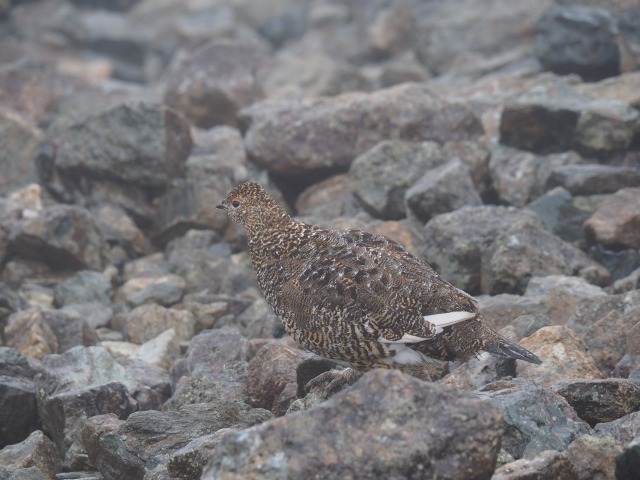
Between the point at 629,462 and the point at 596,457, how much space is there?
0.46m

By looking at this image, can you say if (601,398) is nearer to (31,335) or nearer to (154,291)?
(31,335)

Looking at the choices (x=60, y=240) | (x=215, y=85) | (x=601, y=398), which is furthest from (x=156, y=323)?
(x=215, y=85)

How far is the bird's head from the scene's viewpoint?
7.12m

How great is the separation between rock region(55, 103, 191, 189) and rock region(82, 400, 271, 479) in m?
6.44

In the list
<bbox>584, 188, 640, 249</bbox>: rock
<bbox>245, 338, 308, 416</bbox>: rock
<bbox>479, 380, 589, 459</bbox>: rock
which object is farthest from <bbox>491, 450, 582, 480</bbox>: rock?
<bbox>584, 188, 640, 249</bbox>: rock

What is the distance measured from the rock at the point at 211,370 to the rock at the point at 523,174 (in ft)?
13.8

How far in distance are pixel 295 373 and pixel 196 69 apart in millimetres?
9985

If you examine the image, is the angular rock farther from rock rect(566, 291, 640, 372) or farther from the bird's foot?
rock rect(566, 291, 640, 372)

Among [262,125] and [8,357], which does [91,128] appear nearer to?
[262,125]

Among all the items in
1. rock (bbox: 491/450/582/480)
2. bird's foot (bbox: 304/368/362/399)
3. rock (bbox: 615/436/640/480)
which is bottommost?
bird's foot (bbox: 304/368/362/399)

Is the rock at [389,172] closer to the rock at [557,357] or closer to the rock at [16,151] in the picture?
the rock at [557,357]

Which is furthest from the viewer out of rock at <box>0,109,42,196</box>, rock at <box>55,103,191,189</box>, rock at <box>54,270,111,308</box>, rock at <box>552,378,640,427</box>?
rock at <box>0,109,42,196</box>

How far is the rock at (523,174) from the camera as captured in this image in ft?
36.2

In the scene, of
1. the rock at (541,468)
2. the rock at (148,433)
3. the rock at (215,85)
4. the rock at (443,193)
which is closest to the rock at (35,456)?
the rock at (148,433)
